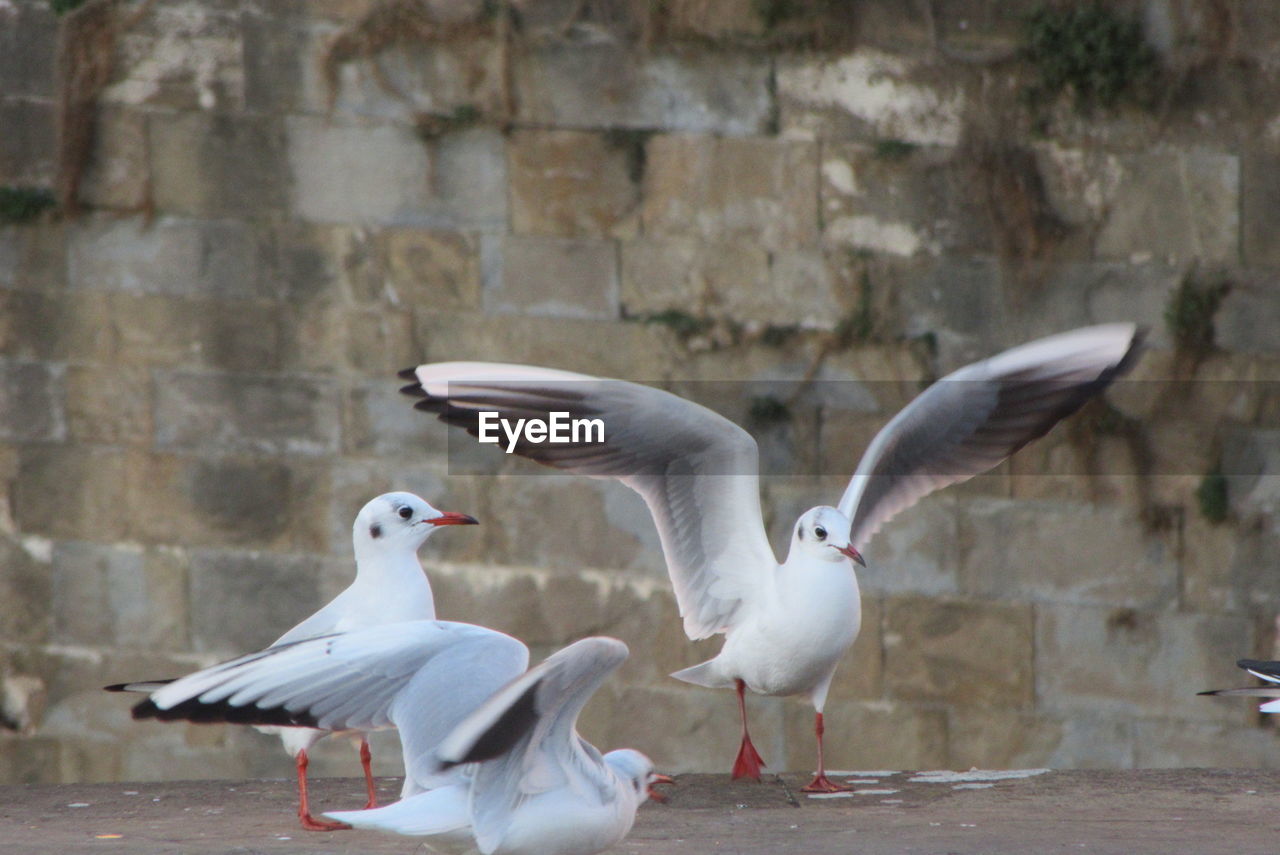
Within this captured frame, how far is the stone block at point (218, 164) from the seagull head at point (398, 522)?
9.01ft

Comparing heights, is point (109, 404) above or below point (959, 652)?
above

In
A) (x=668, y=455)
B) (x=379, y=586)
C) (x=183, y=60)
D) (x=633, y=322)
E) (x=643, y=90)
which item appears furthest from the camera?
(x=183, y=60)

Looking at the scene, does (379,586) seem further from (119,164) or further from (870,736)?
(119,164)

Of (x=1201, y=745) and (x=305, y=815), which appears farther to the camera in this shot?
(x=1201, y=745)

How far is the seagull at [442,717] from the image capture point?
10.4ft

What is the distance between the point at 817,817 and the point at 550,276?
2.63 metres

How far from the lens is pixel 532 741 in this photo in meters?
3.12

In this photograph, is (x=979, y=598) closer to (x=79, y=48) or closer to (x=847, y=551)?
(x=847, y=551)

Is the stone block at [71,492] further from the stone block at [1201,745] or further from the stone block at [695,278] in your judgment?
the stone block at [1201,745]

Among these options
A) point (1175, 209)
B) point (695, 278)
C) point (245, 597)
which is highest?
point (1175, 209)

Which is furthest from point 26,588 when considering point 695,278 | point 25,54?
point 695,278

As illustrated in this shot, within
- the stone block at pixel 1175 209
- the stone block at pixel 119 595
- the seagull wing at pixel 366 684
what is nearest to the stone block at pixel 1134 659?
the stone block at pixel 1175 209

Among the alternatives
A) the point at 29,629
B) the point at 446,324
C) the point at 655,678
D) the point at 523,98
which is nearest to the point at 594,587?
the point at 655,678

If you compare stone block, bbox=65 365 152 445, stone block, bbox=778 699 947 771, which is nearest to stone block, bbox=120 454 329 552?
stone block, bbox=65 365 152 445
